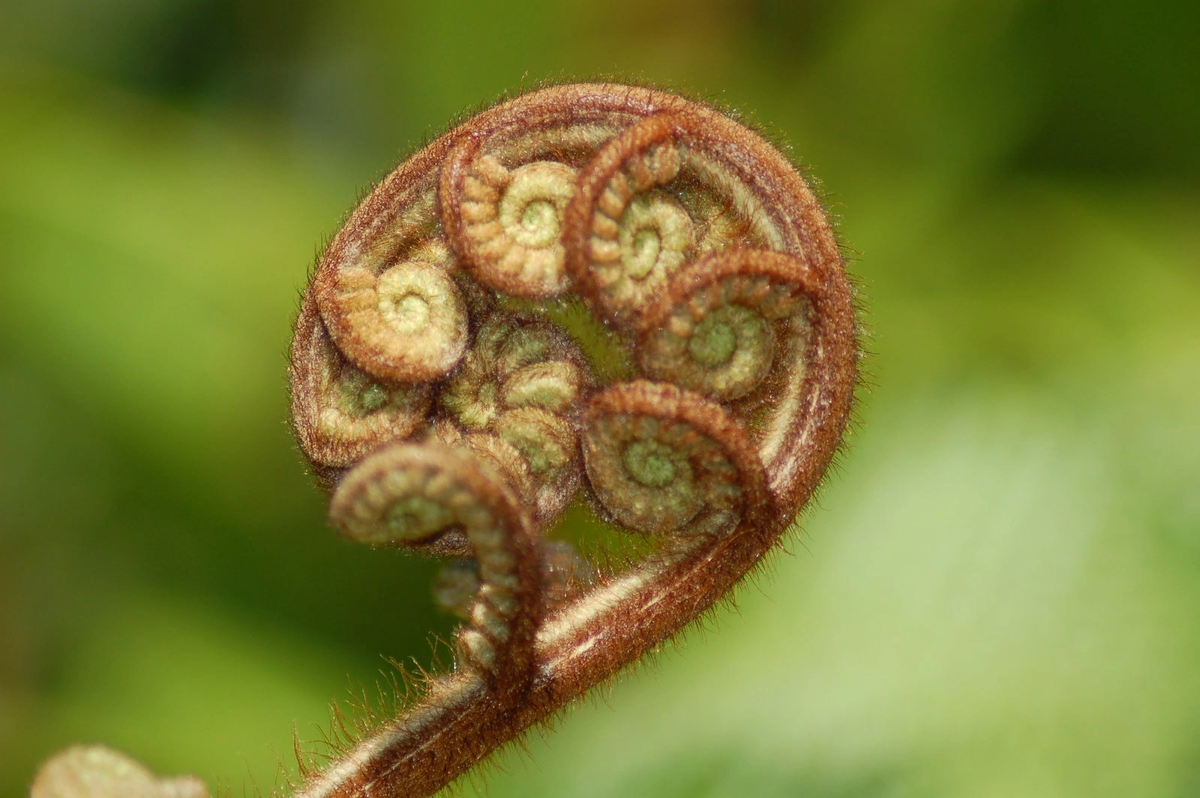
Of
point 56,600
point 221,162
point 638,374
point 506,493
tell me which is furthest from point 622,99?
point 56,600

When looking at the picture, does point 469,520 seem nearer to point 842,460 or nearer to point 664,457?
point 664,457

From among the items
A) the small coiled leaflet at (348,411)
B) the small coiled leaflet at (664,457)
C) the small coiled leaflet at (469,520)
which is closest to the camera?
the small coiled leaflet at (469,520)

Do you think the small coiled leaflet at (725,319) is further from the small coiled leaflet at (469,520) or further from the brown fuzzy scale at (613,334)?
the small coiled leaflet at (469,520)

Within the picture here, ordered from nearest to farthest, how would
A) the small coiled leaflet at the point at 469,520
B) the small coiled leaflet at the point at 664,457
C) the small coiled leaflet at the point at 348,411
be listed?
the small coiled leaflet at the point at 469,520 → the small coiled leaflet at the point at 664,457 → the small coiled leaflet at the point at 348,411

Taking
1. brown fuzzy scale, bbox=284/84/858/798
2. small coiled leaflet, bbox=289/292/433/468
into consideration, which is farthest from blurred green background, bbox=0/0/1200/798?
small coiled leaflet, bbox=289/292/433/468

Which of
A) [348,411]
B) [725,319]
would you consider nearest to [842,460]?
[725,319]

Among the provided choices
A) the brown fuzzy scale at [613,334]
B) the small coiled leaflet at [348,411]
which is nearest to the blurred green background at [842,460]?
the brown fuzzy scale at [613,334]

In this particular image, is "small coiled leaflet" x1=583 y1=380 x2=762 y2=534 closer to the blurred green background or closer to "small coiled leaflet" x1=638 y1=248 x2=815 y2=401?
"small coiled leaflet" x1=638 y1=248 x2=815 y2=401
